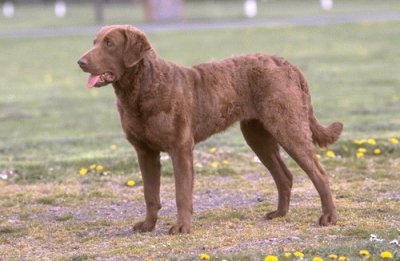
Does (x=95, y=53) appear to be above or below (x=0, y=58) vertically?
above

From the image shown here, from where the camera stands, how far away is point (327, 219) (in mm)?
8305

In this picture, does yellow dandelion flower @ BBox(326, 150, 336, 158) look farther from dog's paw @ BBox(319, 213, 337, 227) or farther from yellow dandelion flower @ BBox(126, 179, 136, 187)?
dog's paw @ BBox(319, 213, 337, 227)

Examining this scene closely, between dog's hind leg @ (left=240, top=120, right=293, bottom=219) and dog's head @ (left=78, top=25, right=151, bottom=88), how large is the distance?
148 centimetres

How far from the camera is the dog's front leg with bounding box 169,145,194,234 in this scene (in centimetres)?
806

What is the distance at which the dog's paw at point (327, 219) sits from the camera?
8.28m

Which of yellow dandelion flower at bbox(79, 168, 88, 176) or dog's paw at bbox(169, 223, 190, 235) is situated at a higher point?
dog's paw at bbox(169, 223, 190, 235)

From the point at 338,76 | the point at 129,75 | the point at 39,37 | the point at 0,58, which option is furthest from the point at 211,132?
the point at 39,37

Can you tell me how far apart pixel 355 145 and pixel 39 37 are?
2208cm

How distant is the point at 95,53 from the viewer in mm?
7820

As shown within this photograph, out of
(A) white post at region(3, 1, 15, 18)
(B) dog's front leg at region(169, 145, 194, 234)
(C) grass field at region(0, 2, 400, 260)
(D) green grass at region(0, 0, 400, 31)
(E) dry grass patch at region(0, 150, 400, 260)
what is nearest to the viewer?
(E) dry grass patch at region(0, 150, 400, 260)

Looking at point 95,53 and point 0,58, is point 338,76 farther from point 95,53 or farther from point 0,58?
point 95,53

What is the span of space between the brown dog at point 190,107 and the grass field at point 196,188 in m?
0.43

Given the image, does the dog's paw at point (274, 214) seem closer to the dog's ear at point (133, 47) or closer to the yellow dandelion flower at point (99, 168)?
the dog's ear at point (133, 47)

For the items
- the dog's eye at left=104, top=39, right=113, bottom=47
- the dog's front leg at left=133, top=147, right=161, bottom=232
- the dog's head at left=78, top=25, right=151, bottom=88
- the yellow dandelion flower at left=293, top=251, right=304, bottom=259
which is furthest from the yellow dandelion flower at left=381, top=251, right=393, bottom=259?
the dog's eye at left=104, top=39, right=113, bottom=47
